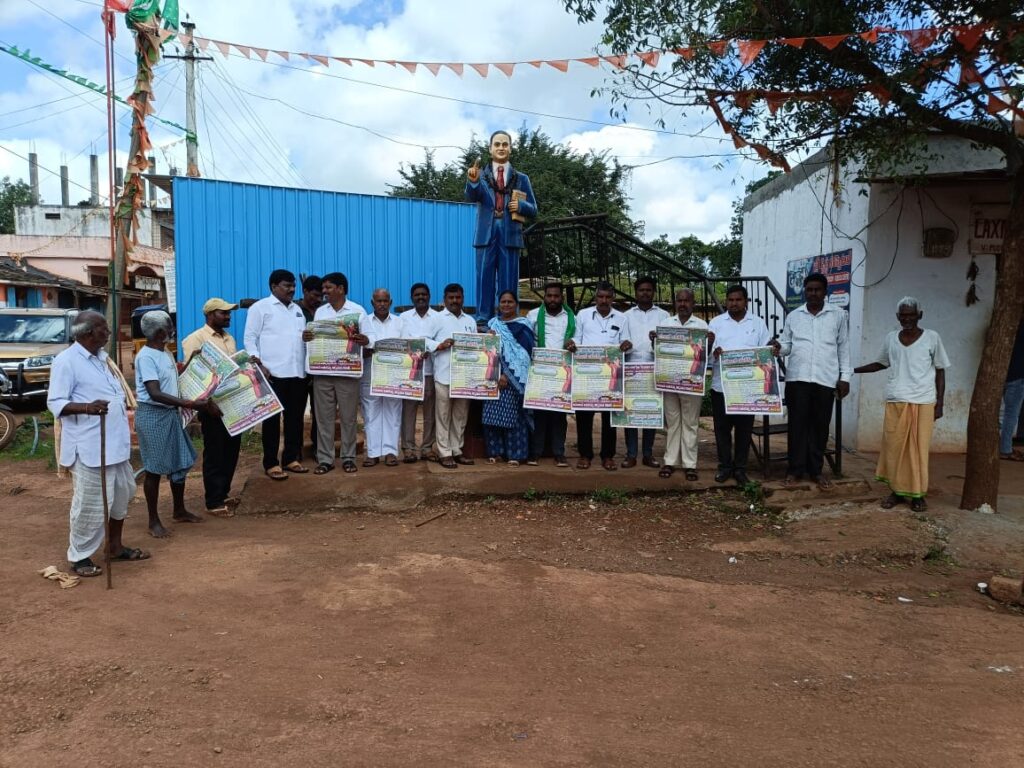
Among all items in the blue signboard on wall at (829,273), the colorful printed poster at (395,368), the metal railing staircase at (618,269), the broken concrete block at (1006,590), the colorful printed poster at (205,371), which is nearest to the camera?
the broken concrete block at (1006,590)

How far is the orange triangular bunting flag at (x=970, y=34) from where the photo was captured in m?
5.01

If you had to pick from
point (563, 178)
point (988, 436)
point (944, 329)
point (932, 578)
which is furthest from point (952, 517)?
point (563, 178)

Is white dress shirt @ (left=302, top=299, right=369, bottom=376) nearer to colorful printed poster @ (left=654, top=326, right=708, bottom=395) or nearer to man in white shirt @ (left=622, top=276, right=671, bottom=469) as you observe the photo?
man in white shirt @ (left=622, top=276, right=671, bottom=469)

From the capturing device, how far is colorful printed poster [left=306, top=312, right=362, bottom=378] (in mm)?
6145

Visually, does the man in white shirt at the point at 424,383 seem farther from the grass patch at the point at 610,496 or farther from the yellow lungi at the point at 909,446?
the yellow lungi at the point at 909,446

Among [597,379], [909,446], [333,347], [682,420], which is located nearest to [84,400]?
[333,347]

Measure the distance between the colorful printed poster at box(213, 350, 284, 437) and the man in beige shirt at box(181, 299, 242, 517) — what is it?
131mm

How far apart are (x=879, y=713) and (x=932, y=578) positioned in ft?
→ 7.33

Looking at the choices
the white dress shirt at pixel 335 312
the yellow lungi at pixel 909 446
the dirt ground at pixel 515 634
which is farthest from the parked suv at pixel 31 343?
the yellow lungi at pixel 909 446

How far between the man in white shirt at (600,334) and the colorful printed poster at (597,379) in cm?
18

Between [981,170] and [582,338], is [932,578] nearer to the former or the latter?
[582,338]

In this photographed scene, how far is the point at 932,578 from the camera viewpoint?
4.86m

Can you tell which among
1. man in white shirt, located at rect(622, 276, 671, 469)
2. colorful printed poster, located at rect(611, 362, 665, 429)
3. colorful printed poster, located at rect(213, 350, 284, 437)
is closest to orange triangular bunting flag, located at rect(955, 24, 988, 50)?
man in white shirt, located at rect(622, 276, 671, 469)

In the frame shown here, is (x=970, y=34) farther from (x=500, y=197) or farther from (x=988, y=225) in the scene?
(x=500, y=197)
